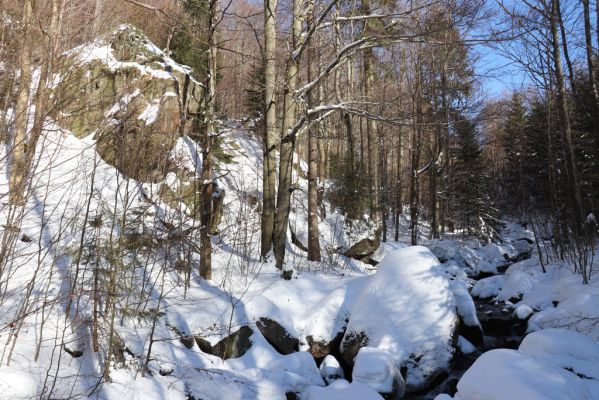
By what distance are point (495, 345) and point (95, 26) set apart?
732 cm

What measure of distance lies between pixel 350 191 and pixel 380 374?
8.18 meters

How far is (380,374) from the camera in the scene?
489cm

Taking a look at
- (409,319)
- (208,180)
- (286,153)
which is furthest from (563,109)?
(208,180)

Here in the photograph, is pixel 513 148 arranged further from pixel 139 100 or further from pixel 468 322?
pixel 139 100

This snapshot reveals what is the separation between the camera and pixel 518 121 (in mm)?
27047

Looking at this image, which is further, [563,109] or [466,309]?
[563,109]

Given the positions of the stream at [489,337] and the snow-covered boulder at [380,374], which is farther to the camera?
the stream at [489,337]

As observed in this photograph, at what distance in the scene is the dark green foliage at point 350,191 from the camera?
1246 centimetres

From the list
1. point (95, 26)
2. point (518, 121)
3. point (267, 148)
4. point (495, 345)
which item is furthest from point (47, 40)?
point (518, 121)

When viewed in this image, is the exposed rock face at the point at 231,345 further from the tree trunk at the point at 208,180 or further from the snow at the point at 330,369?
the tree trunk at the point at 208,180

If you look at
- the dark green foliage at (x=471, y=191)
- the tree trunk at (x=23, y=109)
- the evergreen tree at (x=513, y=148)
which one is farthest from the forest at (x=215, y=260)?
the evergreen tree at (x=513, y=148)

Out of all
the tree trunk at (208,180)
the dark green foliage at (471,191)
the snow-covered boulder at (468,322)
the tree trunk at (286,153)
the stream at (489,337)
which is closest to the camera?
the stream at (489,337)

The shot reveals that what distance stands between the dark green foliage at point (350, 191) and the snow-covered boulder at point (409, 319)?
5.86 meters

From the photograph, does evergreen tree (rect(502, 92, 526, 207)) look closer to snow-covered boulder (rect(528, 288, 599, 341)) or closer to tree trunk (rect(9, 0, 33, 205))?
snow-covered boulder (rect(528, 288, 599, 341))
